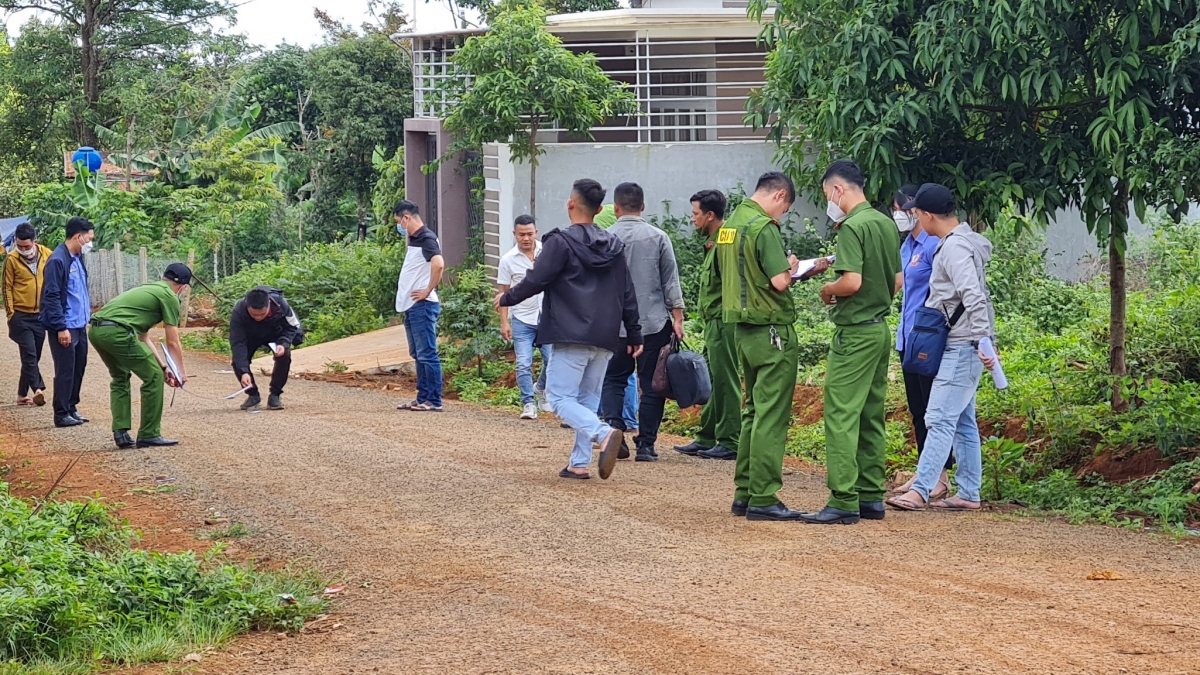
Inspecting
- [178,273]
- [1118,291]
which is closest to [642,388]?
[1118,291]

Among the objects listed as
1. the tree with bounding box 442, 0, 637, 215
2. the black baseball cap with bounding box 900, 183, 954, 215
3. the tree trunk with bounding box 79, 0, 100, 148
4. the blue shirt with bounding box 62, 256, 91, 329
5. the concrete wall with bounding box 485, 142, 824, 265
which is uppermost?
the tree trunk with bounding box 79, 0, 100, 148

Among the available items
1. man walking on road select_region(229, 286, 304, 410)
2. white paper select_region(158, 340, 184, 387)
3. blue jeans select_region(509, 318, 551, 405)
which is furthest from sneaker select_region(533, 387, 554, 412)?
white paper select_region(158, 340, 184, 387)

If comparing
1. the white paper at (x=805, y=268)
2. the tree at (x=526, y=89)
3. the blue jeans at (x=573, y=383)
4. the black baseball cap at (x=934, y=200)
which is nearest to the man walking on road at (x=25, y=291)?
the tree at (x=526, y=89)

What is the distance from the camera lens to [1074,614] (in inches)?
214

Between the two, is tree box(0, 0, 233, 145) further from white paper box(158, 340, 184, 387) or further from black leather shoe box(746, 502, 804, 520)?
black leather shoe box(746, 502, 804, 520)

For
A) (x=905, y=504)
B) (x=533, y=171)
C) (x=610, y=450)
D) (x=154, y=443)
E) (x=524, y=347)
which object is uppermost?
(x=533, y=171)

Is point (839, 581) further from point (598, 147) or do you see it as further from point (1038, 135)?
point (598, 147)

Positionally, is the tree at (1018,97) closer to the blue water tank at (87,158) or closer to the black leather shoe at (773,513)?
the black leather shoe at (773,513)

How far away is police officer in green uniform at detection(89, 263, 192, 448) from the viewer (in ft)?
33.0

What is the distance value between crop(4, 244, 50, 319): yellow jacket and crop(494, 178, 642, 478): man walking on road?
666cm

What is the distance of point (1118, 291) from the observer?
360 inches

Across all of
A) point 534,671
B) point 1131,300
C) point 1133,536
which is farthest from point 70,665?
point 1131,300

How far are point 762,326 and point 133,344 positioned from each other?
5.27 meters

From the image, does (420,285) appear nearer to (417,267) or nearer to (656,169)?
(417,267)
